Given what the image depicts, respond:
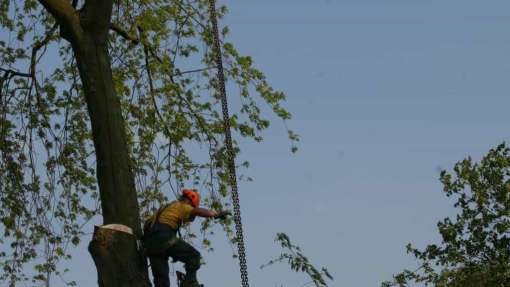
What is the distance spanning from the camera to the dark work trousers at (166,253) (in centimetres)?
1035

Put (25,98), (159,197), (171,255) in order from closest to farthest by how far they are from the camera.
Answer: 1. (171,255)
2. (159,197)
3. (25,98)

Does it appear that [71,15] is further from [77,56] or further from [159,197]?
[159,197]

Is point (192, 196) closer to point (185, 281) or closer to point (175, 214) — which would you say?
point (175, 214)

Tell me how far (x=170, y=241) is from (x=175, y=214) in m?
0.29

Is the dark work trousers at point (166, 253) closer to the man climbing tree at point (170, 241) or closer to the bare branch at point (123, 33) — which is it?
the man climbing tree at point (170, 241)

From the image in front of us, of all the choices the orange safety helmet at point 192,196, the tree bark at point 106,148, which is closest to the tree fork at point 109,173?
the tree bark at point 106,148

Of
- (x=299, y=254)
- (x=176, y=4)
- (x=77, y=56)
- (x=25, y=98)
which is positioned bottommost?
(x=299, y=254)

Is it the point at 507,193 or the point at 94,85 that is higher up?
the point at 507,193

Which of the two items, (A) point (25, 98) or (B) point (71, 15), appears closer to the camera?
(B) point (71, 15)

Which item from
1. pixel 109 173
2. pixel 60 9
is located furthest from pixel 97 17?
pixel 109 173

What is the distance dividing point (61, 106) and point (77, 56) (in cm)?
462

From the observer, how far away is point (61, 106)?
1571 centimetres

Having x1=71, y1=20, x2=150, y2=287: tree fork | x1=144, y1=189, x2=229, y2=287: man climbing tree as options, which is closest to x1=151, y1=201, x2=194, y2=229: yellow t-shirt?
x1=144, y1=189, x2=229, y2=287: man climbing tree

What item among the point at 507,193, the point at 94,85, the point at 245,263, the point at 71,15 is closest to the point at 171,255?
the point at 245,263
